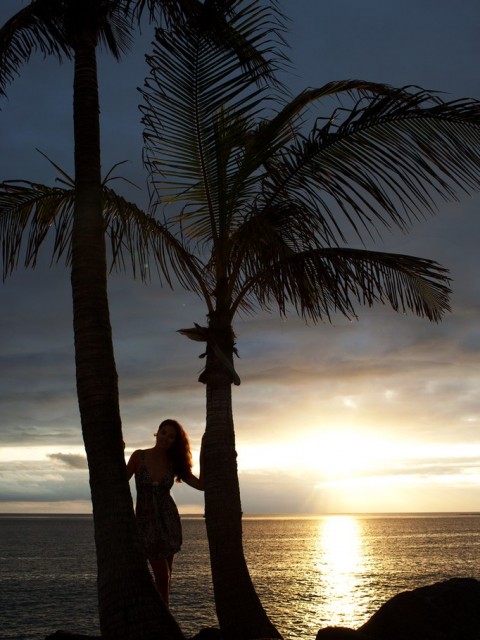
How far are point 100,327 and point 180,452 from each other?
5.67ft

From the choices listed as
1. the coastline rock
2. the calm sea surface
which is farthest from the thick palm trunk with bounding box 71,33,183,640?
the calm sea surface

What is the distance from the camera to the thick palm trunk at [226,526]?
7078 mm

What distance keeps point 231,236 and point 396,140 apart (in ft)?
7.74

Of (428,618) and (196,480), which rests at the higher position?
(196,480)

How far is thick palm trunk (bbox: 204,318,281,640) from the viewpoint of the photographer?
7078 mm

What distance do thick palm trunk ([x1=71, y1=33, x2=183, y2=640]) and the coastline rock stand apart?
3.64 meters

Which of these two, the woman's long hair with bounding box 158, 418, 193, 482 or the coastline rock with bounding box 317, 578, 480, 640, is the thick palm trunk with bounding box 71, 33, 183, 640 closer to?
the woman's long hair with bounding box 158, 418, 193, 482

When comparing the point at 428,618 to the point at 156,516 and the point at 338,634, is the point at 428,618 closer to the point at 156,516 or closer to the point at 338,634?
the point at 338,634

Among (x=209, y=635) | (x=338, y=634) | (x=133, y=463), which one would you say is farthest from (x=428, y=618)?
(x=133, y=463)

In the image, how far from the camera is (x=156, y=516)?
7133mm

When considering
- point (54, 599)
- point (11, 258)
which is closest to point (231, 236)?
point (11, 258)

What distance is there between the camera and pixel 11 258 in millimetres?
8688

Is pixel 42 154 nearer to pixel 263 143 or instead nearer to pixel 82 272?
pixel 82 272

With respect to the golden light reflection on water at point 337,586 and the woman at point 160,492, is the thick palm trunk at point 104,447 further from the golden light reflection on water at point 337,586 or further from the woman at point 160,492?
the golden light reflection on water at point 337,586
